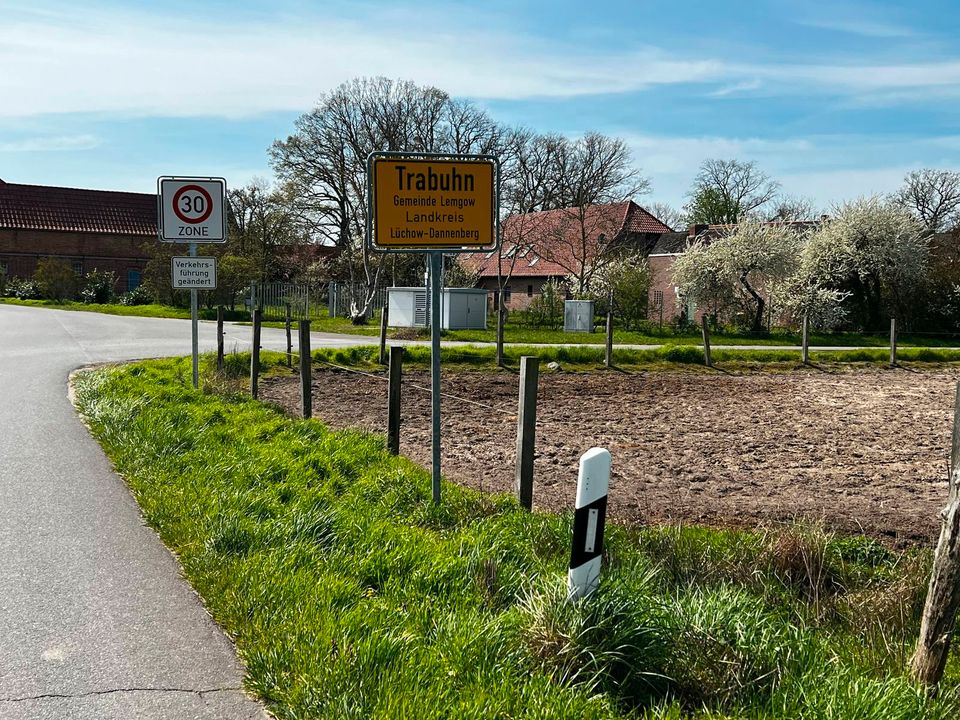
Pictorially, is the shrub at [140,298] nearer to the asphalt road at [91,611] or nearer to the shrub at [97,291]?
the shrub at [97,291]

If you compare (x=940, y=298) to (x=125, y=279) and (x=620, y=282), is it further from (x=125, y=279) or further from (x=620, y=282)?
(x=125, y=279)

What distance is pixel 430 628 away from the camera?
4633 millimetres

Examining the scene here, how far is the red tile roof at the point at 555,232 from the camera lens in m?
53.2

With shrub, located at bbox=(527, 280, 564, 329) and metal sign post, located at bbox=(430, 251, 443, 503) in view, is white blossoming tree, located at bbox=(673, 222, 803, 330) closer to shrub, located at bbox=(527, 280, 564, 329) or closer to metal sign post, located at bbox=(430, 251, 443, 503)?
shrub, located at bbox=(527, 280, 564, 329)

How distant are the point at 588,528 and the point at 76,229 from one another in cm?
7782

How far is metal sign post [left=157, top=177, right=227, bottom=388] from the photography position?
14711 millimetres

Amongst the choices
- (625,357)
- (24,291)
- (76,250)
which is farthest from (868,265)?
(76,250)

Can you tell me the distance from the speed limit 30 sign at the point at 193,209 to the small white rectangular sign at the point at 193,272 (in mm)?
330

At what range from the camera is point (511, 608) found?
189 inches

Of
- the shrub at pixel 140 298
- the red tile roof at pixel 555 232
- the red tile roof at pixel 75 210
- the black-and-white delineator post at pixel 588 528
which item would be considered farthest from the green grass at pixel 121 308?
the black-and-white delineator post at pixel 588 528

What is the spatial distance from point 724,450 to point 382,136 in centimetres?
3402


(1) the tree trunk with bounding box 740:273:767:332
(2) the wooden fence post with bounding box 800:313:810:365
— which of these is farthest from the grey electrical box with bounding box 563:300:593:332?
(2) the wooden fence post with bounding box 800:313:810:365

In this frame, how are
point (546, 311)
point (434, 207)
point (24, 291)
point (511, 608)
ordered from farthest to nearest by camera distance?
point (24, 291), point (546, 311), point (434, 207), point (511, 608)

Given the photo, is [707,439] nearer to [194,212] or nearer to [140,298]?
[194,212]
